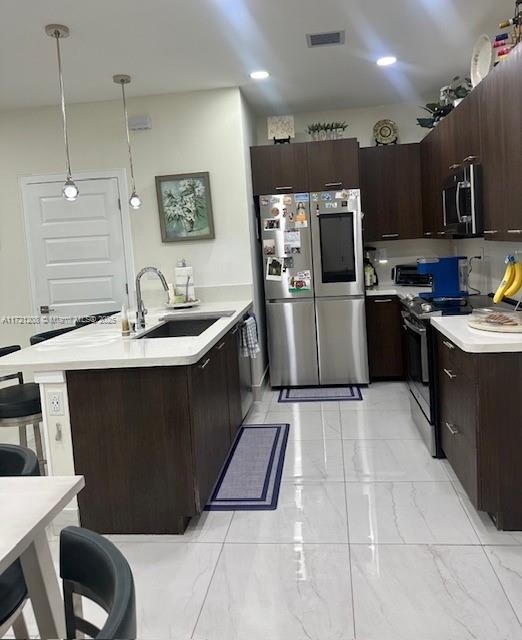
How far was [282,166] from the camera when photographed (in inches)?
199

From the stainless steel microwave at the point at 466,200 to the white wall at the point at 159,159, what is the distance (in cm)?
174

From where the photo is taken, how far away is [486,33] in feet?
12.3

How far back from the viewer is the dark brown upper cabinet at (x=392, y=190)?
17.3ft

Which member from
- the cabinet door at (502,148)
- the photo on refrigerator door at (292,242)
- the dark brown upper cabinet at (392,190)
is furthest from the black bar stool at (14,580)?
the dark brown upper cabinet at (392,190)

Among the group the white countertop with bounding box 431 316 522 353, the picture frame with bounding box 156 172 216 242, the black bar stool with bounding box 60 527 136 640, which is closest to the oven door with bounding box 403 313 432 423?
the white countertop with bounding box 431 316 522 353

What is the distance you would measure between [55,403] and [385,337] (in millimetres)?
3308

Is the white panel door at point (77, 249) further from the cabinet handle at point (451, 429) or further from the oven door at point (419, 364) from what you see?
the cabinet handle at point (451, 429)

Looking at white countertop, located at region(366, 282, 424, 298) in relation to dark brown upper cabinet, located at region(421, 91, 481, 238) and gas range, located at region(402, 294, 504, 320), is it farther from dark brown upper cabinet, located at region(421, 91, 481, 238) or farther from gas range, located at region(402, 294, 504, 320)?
gas range, located at region(402, 294, 504, 320)

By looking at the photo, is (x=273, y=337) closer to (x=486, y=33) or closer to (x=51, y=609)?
(x=486, y=33)

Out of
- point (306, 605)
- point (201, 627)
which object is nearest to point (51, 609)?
point (201, 627)

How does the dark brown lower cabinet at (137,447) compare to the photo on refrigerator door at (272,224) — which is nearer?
the dark brown lower cabinet at (137,447)

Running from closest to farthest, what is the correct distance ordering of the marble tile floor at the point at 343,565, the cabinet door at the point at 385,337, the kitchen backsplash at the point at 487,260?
the marble tile floor at the point at 343,565, the kitchen backsplash at the point at 487,260, the cabinet door at the point at 385,337

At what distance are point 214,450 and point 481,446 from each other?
140cm

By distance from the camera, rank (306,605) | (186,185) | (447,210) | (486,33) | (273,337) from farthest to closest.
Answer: (273,337) → (186,185) → (447,210) → (486,33) → (306,605)
